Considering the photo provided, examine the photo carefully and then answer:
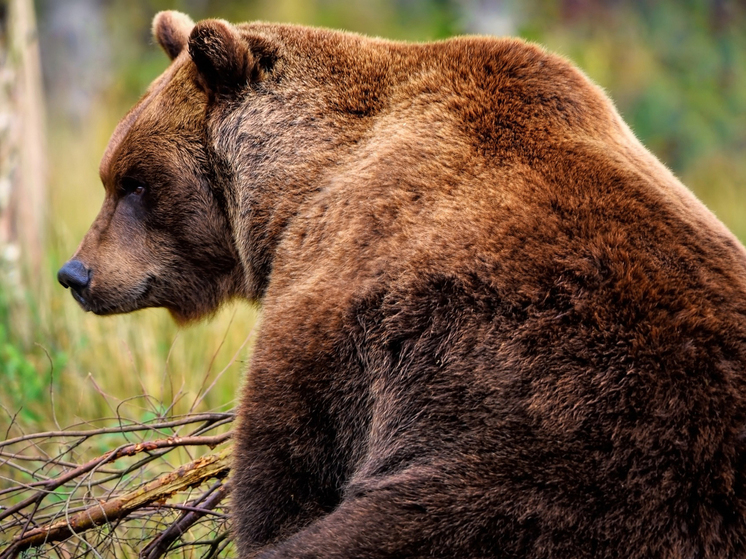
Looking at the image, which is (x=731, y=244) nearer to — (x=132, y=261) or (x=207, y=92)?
(x=207, y=92)

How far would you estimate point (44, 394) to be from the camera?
606 centimetres

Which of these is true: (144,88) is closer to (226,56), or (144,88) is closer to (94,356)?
(94,356)

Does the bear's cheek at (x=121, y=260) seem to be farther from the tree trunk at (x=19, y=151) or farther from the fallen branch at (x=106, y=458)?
the tree trunk at (x=19, y=151)

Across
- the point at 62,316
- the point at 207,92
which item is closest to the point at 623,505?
the point at 207,92

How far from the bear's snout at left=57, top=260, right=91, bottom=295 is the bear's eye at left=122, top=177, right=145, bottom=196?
0.39 m

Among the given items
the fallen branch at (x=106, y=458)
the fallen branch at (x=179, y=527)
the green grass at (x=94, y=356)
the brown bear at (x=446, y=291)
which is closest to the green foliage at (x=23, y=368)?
the green grass at (x=94, y=356)

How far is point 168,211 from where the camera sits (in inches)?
149

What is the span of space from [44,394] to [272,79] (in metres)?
3.48

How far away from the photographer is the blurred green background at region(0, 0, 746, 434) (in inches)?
237

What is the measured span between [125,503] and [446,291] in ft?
5.49

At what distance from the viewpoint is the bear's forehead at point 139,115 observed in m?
3.82

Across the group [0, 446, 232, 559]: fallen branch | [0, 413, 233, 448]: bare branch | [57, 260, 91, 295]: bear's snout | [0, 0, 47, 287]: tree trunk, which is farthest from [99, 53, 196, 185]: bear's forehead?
[0, 0, 47, 287]: tree trunk

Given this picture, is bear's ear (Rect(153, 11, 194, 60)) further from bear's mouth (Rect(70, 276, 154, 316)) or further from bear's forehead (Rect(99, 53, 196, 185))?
bear's mouth (Rect(70, 276, 154, 316))

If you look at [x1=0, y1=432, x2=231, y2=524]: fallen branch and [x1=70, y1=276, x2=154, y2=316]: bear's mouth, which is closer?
[x1=0, y1=432, x2=231, y2=524]: fallen branch
